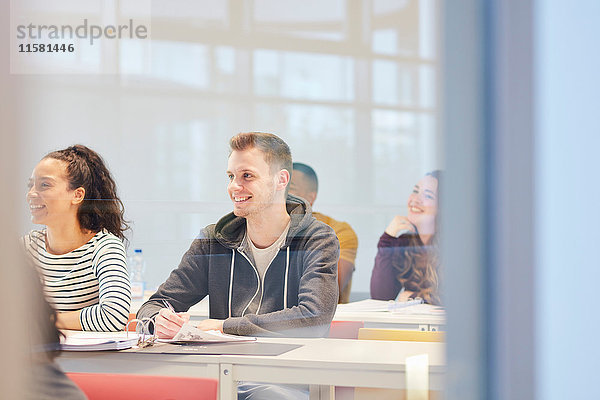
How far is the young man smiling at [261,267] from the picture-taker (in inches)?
60.6

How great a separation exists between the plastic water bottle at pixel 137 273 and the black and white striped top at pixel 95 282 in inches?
0.6

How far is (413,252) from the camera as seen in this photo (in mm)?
1314

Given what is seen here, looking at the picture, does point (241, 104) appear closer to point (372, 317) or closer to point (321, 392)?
point (372, 317)

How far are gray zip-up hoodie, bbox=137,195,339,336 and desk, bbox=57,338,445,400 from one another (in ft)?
0.19

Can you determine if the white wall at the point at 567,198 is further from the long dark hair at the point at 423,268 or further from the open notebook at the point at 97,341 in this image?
the open notebook at the point at 97,341

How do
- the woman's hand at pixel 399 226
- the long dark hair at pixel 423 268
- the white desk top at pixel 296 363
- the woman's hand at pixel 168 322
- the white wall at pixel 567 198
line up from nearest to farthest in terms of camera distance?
the white wall at pixel 567 198, the long dark hair at pixel 423 268, the woman's hand at pixel 399 226, the white desk top at pixel 296 363, the woman's hand at pixel 168 322

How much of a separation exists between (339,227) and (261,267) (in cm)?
23

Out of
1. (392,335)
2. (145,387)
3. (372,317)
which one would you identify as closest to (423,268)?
(372,317)

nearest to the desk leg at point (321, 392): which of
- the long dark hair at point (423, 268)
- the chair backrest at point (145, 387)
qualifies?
the chair backrest at point (145, 387)

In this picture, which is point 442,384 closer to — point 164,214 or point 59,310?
point 164,214

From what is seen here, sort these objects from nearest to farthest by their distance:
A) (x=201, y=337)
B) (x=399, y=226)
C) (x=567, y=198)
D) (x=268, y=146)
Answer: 1. (x=567, y=198)
2. (x=399, y=226)
3. (x=268, y=146)
4. (x=201, y=337)

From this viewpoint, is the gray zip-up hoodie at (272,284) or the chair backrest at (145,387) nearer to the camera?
the chair backrest at (145,387)

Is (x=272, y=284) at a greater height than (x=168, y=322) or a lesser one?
greater

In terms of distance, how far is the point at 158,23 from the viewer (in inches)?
54.9
